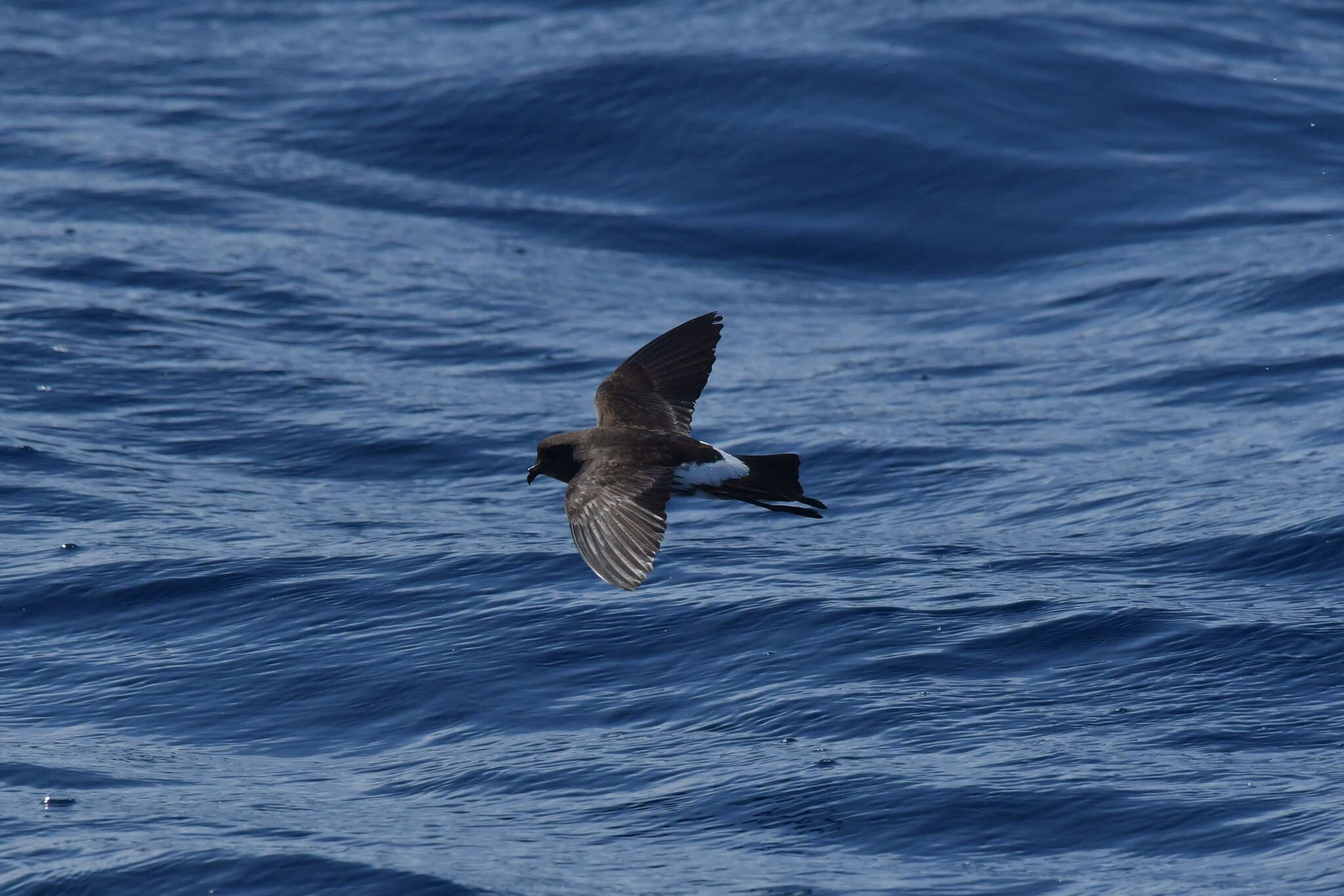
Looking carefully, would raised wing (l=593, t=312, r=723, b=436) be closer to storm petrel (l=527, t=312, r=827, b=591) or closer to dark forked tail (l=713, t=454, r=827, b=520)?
storm petrel (l=527, t=312, r=827, b=591)

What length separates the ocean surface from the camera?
7.33 m

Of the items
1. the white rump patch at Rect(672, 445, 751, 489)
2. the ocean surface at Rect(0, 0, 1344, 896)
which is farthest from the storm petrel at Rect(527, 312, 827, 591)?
the ocean surface at Rect(0, 0, 1344, 896)

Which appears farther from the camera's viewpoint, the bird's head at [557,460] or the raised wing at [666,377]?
the raised wing at [666,377]

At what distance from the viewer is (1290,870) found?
6.59m

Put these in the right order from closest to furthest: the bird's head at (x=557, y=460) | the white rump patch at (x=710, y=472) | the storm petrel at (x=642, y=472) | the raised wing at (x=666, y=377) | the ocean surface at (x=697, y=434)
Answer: the storm petrel at (x=642, y=472) < the ocean surface at (x=697, y=434) < the white rump patch at (x=710, y=472) < the bird's head at (x=557, y=460) < the raised wing at (x=666, y=377)

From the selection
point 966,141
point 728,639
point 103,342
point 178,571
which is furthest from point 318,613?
point 966,141

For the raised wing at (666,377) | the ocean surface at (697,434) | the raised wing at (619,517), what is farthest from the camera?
the raised wing at (666,377)

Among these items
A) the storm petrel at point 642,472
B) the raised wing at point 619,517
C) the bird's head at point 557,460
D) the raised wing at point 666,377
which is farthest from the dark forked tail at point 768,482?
the raised wing at point 666,377

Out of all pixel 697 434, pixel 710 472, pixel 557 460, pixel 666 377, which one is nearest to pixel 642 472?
pixel 710 472

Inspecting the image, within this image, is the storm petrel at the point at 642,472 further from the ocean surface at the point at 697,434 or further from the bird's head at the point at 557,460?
the ocean surface at the point at 697,434

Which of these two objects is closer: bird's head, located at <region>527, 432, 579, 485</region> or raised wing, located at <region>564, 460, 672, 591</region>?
raised wing, located at <region>564, 460, 672, 591</region>

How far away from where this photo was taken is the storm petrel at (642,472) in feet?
22.2

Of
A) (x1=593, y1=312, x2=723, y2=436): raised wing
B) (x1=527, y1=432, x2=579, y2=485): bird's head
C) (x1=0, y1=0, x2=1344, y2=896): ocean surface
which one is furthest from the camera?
(x1=593, y1=312, x2=723, y2=436): raised wing

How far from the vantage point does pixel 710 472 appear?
7.46m
